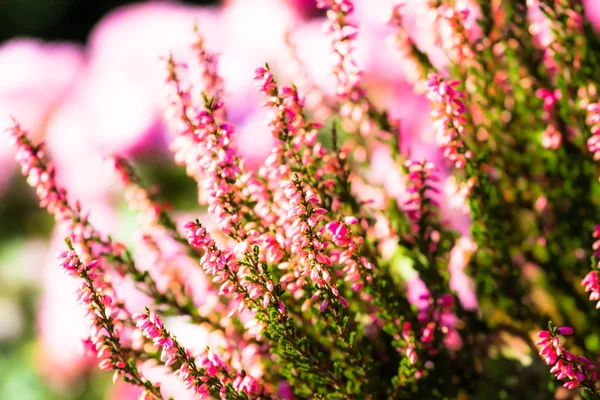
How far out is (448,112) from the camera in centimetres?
73

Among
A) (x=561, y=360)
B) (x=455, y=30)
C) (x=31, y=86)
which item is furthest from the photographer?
(x=31, y=86)

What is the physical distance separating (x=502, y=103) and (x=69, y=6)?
2458 millimetres

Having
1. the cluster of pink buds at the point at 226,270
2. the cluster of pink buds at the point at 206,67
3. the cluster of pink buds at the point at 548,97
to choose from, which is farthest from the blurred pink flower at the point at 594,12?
the cluster of pink buds at the point at 226,270

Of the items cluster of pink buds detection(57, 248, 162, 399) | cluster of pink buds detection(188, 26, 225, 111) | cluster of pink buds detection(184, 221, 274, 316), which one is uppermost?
cluster of pink buds detection(188, 26, 225, 111)

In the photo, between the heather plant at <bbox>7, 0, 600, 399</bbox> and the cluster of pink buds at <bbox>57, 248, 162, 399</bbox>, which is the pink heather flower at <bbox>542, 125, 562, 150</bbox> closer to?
the heather plant at <bbox>7, 0, 600, 399</bbox>

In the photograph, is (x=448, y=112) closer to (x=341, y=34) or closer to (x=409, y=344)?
(x=341, y=34)

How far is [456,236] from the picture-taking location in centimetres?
94

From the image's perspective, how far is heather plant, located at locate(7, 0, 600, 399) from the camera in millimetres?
677

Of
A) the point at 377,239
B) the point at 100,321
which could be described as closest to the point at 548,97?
the point at 377,239

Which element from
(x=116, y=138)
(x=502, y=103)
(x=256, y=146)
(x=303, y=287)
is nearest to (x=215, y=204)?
(x=303, y=287)

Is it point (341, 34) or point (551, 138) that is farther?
point (551, 138)

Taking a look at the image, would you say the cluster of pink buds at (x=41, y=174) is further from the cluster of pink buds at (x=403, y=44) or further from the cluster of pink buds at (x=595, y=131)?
the cluster of pink buds at (x=595, y=131)

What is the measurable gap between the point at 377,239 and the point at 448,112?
237 mm

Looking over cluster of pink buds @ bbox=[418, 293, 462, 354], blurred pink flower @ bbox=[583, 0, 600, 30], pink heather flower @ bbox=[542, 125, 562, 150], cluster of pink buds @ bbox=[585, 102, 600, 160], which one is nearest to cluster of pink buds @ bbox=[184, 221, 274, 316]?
cluster of pink buds @ bbox=[418, 293, 462, 354]
